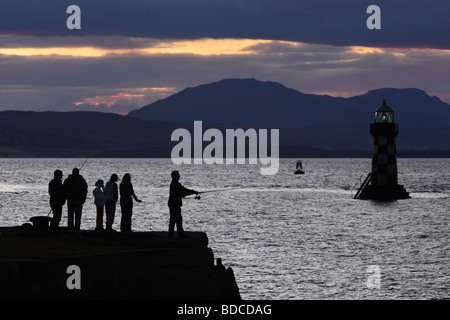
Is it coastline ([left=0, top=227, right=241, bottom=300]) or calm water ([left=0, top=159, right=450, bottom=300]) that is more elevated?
coastline ([left=0, top=227, right=241, bottom=300])

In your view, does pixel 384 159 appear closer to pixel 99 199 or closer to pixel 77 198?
pixel 99 199

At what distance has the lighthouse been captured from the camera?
67.1m

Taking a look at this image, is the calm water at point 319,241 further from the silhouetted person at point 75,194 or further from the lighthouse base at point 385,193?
the silhouetted person at point 75,194

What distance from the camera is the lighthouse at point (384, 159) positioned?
67.1m

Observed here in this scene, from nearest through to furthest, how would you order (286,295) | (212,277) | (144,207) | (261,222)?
1. (212,277)
2. (286,295)
3. (261,222)
4. (144,207)

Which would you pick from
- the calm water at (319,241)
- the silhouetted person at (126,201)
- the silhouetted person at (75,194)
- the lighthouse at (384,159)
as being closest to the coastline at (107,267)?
the silhouetted person at (75,194)

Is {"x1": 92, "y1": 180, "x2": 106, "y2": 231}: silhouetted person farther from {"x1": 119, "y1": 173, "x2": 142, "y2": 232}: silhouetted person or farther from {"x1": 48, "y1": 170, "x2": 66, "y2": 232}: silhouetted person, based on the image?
{"x1": 48, "y1": 170, "x2": 66, "y2": 232}: silhouetted person

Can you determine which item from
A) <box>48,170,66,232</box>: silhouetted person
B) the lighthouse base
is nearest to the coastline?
<box>48,170,66,232</box>: silhouetted person

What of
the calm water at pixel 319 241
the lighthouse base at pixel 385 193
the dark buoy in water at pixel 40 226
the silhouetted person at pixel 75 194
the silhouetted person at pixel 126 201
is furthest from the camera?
the lighthouse base at pixel 385 193
